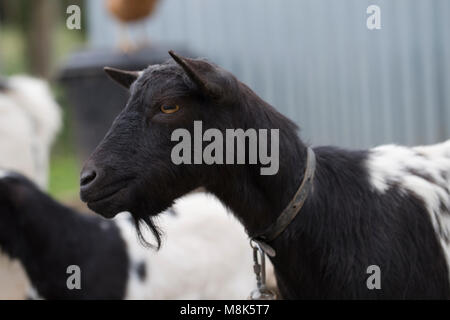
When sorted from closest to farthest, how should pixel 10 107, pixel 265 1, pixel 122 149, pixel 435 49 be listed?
pixel 122 149 < pixel 10 107 < pixel 435 49 < pixel 265 1

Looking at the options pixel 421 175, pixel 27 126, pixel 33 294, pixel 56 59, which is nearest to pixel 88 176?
pixel 421 175

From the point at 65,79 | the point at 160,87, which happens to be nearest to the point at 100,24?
the point at 65,79

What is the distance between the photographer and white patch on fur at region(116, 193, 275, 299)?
3584mm

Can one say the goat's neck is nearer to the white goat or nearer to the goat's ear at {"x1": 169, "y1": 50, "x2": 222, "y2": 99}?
the goat's ear at {"x1": 169, "y1": 50, "x2": 222, "y2": 99}

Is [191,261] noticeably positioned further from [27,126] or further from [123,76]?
[27,126]

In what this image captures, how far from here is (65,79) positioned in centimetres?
657

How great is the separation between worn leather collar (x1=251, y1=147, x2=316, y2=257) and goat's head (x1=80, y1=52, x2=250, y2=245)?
0.28 m

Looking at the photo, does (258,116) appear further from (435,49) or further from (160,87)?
(435,49)

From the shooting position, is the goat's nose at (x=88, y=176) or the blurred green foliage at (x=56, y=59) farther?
the blurred green foliage at (x=56, y=59)

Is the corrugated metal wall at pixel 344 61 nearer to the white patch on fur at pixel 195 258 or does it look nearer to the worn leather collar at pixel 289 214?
the white patch on fur at pixel 195 258

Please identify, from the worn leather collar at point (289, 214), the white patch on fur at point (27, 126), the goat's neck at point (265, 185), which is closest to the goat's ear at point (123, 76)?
the goat's neck at point (265, 185)

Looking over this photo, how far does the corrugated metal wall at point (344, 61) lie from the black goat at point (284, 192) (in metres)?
4.01

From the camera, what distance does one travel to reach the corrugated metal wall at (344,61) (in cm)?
632
